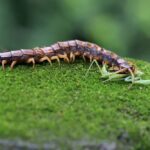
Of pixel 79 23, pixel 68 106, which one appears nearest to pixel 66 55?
pixel 68 106

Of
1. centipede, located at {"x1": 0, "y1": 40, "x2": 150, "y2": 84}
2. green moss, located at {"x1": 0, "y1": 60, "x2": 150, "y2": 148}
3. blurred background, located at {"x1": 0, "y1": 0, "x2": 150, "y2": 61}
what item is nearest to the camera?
green moss, located at {"x1": 0, "y1": 60, "x2": 150, "y2": 148}

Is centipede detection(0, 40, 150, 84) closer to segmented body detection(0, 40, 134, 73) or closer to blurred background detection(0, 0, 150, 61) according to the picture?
segmented body detection(0, 40, 134, 73)

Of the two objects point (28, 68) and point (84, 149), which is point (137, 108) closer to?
point (84, 149)

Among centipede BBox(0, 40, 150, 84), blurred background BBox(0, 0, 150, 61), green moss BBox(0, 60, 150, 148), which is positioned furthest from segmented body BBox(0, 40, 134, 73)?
blurred background BBox(0, 0, 150, 61)

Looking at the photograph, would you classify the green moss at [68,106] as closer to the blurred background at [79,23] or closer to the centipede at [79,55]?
the centipede at [79,55]

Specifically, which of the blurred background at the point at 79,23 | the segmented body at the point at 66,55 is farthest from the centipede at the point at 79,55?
the blurred background at the point at 79,23

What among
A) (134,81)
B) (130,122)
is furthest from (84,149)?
(134,81)
